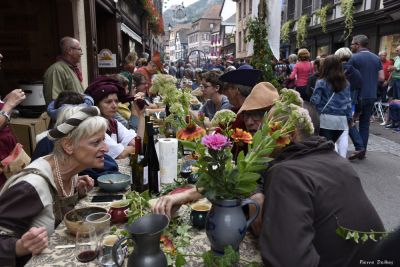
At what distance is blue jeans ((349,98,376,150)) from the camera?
240 inches

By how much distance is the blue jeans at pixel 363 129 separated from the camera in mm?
6090

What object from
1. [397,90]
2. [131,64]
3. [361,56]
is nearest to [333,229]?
[361,56]

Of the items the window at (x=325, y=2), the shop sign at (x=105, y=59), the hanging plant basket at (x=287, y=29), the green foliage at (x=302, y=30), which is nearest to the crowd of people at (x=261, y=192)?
the shop sign at (x=105, y=59)

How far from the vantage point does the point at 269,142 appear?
133cm

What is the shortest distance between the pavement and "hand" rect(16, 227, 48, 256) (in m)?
2.67

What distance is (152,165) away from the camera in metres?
2.25

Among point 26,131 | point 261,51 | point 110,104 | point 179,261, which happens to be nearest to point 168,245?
point 179,261

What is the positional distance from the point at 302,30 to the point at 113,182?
19437mm

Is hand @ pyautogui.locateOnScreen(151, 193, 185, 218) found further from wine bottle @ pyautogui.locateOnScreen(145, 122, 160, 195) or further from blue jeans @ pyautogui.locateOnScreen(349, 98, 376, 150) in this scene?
blue jeans @ pyautogui.locateOnScreen(349, 98, 376, 150)

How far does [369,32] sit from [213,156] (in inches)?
562

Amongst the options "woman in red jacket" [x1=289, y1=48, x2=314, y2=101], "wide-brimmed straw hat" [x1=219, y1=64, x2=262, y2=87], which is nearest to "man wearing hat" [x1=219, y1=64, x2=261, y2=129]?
"wide-brimmed straw hat" [x1=219, y1=64, x2=262, y2=87]

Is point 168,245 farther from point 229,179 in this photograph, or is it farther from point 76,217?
point 76,217

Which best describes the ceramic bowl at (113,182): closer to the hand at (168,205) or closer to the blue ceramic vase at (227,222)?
Result: the hand at (168,205)

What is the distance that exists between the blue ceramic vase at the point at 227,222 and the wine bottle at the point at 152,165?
860mm
